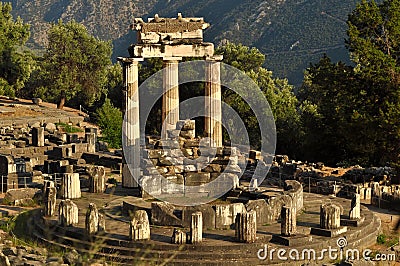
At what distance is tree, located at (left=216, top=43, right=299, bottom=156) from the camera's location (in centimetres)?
5253

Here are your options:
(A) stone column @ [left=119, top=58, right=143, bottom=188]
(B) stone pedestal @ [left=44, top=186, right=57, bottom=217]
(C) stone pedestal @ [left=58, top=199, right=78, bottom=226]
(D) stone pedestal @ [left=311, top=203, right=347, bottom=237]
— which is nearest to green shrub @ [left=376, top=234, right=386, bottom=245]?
(D) stone pedestal @ [left=311, top=203, right=347, bottom=237]

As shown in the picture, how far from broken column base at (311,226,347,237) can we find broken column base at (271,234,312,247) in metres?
0.88

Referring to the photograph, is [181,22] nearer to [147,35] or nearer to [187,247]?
[147,35]

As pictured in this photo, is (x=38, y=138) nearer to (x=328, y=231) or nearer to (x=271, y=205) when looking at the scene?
(x=271, y=205)

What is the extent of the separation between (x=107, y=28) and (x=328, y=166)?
118912 millimetres

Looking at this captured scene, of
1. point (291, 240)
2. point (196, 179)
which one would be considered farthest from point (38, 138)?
point (291, 240)

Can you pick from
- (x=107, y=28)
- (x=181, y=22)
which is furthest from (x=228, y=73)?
(x=107, y=28)

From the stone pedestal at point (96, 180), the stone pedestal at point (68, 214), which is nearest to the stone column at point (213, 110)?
the stone pedestal at point (96, 180)

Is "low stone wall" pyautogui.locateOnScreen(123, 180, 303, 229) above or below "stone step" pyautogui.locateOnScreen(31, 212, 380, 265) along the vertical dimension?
above

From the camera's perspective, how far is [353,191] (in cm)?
3244

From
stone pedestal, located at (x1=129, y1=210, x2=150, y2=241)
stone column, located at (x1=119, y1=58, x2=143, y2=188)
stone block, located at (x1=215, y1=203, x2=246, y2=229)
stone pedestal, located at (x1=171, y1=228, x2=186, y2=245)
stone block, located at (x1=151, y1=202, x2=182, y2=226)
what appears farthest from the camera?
stone column, located at (x1=119, y1=58, x2=143, y2=188)

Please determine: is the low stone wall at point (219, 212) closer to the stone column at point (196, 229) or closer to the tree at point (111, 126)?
the stone column at point (196, 229)

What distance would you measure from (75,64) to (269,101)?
2008 cm

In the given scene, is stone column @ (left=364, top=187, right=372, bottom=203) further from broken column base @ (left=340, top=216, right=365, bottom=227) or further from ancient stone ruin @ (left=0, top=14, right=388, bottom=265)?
broken column base @ (left=340, top=216, right=365, bottom=227)
